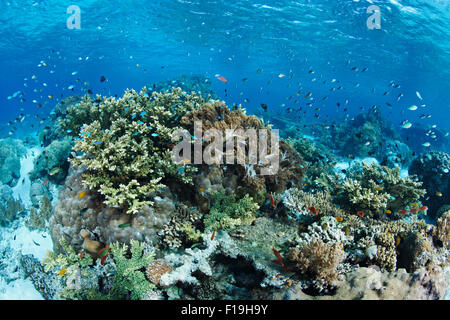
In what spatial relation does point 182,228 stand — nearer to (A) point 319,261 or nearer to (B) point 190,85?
(A) point 319,261

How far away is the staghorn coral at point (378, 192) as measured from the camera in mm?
6090

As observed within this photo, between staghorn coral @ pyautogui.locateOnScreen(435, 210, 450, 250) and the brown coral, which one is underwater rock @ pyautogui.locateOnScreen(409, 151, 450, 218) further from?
the brown coral

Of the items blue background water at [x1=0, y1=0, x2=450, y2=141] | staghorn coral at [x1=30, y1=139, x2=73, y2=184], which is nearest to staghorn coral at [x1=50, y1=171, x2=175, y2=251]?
staghorn coral at [x1=30, y1=139, x2=73, y2=184]

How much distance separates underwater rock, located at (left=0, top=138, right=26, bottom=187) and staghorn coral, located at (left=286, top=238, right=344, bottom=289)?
1372cm

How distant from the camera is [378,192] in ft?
21.9

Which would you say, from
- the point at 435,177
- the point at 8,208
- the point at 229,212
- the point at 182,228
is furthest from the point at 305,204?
the point at 8,208

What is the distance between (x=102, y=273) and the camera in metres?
4.25

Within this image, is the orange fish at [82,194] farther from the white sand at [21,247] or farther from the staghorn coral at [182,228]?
the staghorn coral at [182,228]

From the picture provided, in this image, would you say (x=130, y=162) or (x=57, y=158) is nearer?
(x=130, y=162)

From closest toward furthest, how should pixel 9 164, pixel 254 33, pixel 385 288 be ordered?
pixel 385 288
pixel 9 164
pixel 254 33

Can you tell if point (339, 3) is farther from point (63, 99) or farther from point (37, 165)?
point (37, 165)

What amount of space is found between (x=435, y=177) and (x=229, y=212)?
38.5 feet

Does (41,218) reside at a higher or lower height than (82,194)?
lower

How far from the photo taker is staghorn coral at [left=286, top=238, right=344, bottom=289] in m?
3.42
